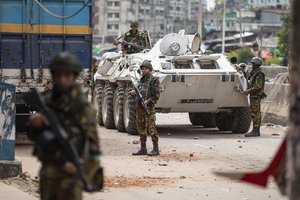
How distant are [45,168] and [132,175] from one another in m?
7.52

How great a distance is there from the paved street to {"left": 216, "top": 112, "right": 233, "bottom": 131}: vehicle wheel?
25cm

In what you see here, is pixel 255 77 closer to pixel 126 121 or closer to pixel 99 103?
pixel 126 121

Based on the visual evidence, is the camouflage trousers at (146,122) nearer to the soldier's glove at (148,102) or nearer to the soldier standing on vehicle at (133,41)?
the soldier's glove at (148,102)

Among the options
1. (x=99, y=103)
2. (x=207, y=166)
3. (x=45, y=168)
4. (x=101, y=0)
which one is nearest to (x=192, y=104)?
(x=99, y=103)

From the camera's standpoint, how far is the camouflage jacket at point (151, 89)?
17.1 metres

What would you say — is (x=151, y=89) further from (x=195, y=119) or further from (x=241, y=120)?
(x=195, y=119)

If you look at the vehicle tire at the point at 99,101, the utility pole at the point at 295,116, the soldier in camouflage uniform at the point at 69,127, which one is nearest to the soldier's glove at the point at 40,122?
the soldier in camouflage uniform at the point at 69,127

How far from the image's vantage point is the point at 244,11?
13562cm

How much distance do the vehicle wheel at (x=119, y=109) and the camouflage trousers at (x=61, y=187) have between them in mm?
14972

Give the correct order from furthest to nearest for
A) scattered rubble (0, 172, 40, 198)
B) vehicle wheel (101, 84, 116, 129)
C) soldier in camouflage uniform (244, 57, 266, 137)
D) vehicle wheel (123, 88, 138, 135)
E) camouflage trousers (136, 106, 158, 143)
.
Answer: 1. vehicle wheel (101, 84, 116, 129)
2. vehicle wheel (123, 88, 138, 135)
3. soldier in camouflage uniform (244, 57, 266, 137)
4. camouflage trousers (136, 106, 158, 143)
5. scattered rubble (0, 172, 40, 198)

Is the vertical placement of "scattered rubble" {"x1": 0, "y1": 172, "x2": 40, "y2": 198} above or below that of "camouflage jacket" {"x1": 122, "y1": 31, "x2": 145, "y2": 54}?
below

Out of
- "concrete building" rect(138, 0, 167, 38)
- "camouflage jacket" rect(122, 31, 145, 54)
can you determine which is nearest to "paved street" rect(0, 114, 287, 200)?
"camouflage jacket" rect(122, 31, 145, 54)

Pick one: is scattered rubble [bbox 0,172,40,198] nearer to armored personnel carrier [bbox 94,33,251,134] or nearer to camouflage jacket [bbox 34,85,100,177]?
camouflage jacket [bbox 34,85,100,177]

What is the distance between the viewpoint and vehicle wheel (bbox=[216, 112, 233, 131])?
74.6ft
